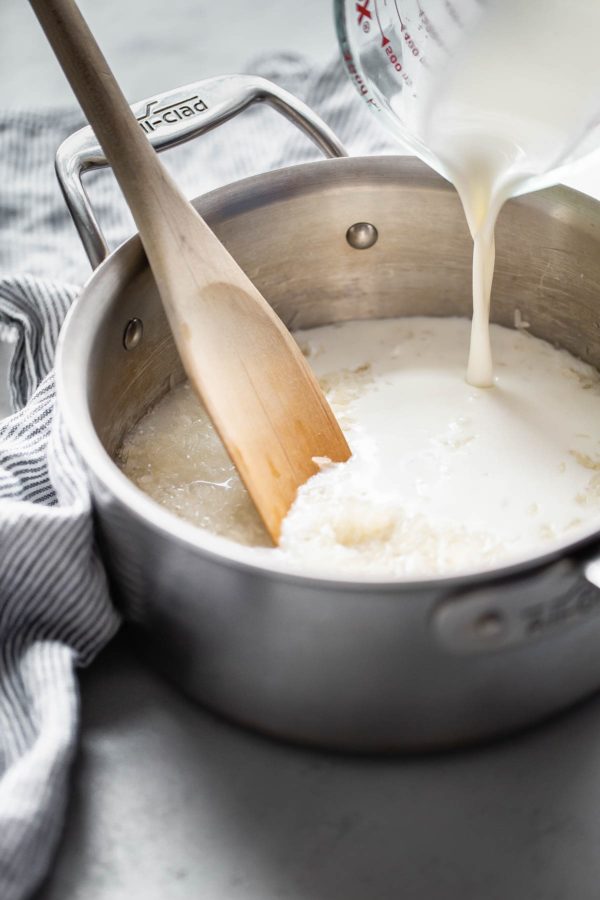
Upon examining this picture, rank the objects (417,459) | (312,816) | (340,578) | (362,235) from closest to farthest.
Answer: (340,578), (312,816), (417,459), (362,235)

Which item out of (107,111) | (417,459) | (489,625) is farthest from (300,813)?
(107,111)

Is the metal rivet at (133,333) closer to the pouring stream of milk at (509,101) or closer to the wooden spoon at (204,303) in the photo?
the wooden spoon at (204,303)

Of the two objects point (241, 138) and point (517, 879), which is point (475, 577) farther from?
point (241, 138)

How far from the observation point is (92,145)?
0.92 meters

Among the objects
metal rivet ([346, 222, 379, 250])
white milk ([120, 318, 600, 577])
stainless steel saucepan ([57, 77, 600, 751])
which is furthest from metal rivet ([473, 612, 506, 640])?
metal rivet ([346, 222, 379, 250])

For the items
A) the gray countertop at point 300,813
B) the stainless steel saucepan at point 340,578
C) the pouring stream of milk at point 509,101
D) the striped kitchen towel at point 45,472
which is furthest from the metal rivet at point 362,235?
the gray countertop at point 300,813

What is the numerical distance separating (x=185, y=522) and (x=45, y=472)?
0.20 m

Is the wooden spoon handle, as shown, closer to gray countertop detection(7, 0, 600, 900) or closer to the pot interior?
the pot interior

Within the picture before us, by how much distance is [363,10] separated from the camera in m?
0.84

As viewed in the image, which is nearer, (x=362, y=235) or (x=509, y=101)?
(x=509, y=101)

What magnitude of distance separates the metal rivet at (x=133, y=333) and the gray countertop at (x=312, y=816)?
11.9 inches

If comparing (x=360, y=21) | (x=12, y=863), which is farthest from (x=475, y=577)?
(x=360, y=21)

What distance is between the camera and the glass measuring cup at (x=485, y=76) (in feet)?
2.71

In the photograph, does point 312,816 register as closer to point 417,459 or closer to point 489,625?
point 489,625
